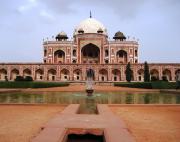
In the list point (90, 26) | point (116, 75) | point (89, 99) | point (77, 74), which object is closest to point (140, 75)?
point (116, 75)

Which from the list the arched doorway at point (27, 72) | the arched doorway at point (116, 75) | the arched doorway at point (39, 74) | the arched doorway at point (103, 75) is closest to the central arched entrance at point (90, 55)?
the arched doorway at point (103, 75)

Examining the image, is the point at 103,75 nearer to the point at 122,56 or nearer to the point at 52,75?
the point at 122,56

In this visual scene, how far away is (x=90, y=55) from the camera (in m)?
45.5

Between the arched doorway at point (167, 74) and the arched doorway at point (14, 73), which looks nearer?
the arched doorway at point (167, 74)

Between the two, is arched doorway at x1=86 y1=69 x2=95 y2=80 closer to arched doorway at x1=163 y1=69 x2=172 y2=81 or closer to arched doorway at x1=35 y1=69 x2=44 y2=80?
arched doorway at x1=35 y1=69 x2=44 y2=80

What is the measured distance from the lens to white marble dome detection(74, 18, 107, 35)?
46.3 m

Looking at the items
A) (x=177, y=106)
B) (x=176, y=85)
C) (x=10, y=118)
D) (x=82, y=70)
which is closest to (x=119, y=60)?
(x=82, y=70)

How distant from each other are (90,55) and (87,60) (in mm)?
1044

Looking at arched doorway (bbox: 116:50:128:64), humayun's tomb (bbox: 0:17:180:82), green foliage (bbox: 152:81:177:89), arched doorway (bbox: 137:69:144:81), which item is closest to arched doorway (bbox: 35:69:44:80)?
humayun's tomb (bbox: 0:17:180:82)

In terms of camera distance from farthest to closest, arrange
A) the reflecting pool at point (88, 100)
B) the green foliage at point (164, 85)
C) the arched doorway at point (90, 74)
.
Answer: the arched doorway at point (90, 74), the green foliage at point (164, 85), the reflecting pool at point (88, 100)

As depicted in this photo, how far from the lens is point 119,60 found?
4334 centimetres

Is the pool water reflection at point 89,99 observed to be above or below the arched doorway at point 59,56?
below

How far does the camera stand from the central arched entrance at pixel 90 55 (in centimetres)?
4453

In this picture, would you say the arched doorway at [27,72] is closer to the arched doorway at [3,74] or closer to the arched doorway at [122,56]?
the arched doorway at [3,74]
